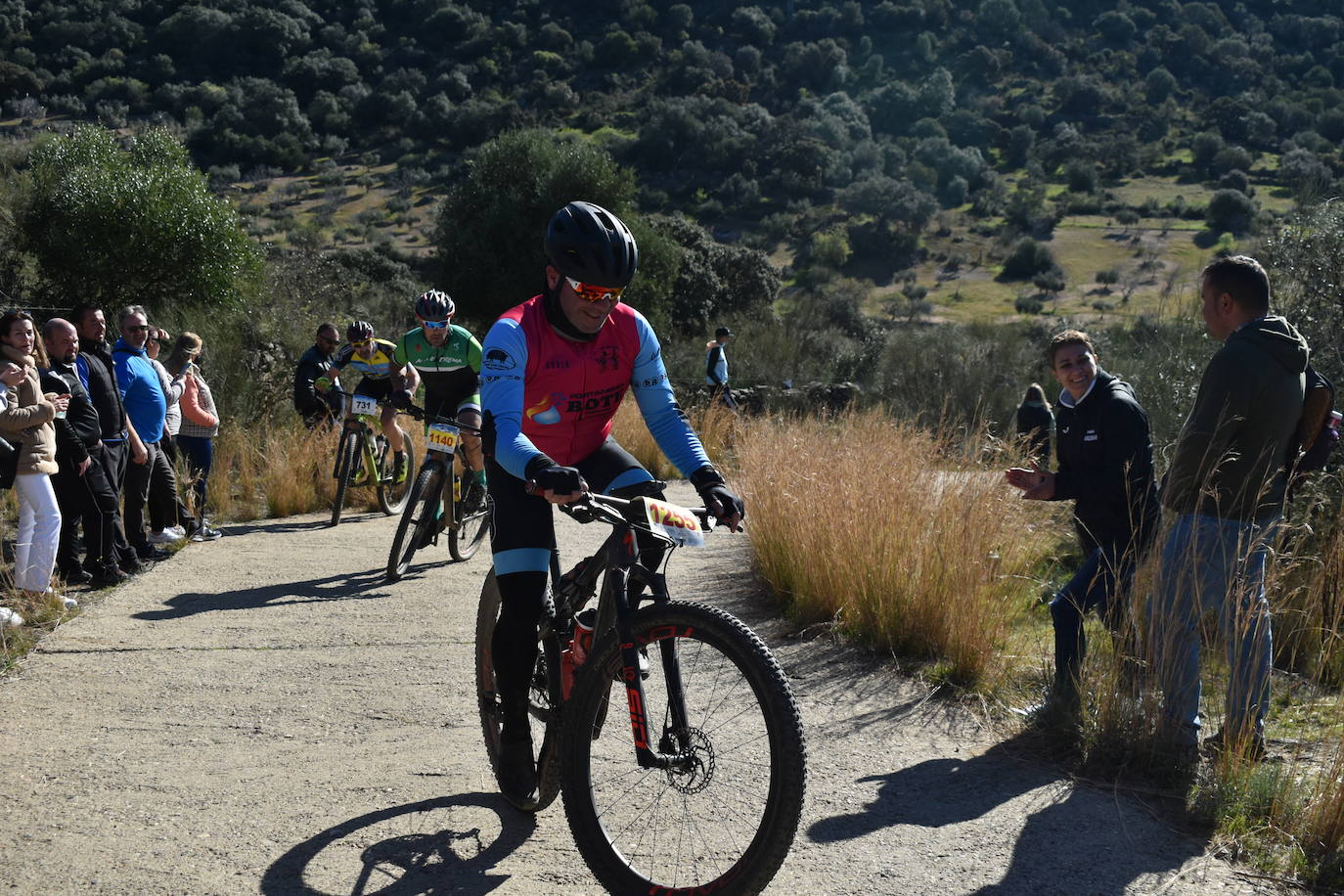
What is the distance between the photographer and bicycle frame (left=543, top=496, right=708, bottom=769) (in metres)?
3.26

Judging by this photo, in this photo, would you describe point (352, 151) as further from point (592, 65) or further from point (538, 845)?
point (538, 845)

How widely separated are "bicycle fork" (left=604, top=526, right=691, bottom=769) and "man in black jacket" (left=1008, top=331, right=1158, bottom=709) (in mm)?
2331

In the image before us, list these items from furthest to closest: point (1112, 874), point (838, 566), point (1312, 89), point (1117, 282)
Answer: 1. point (1312, 89)
2. point (1117, 282)
3. point (838, 566)
4. point (1112, 874)

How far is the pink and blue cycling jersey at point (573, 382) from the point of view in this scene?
3.70 meters

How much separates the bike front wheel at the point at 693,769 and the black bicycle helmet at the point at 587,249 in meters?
1.06

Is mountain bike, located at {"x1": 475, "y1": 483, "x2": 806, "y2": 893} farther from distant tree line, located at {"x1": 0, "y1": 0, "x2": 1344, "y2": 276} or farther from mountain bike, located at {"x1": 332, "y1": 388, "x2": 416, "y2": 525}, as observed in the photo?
distant tree line, located at {"x1": 0, "y1": 0, "x2": 1344, "y2": 276}

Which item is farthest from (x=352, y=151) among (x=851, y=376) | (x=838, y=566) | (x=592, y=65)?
(x=838, y=566)

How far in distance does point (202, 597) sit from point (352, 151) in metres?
68.5

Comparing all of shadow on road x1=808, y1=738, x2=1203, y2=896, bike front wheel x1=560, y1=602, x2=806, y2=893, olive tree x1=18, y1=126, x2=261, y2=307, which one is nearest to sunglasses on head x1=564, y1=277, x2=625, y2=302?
bike front wheel x1=560, y1=602, x2=806, y2=893

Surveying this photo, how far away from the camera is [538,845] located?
390cm

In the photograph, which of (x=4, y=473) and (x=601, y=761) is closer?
(x=601, y=761)

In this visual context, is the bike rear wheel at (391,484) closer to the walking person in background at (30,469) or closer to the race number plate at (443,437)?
the race number plate at (443,437)

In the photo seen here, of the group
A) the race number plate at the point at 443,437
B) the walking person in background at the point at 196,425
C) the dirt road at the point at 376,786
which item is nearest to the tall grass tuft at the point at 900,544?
the dirt road at the point at 376,786

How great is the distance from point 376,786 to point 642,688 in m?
1.65
